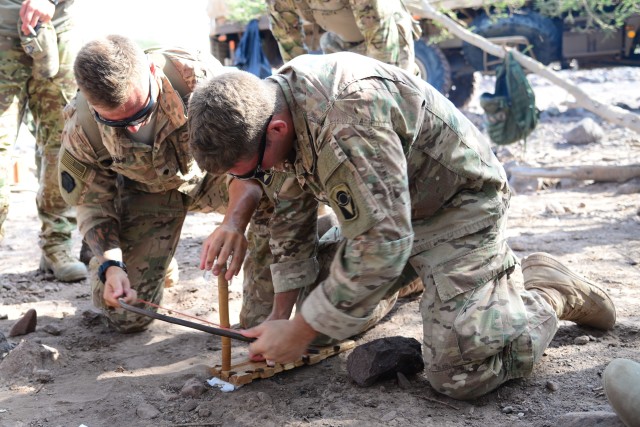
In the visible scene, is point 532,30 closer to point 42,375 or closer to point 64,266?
point 64,266

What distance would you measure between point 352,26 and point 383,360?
287cm

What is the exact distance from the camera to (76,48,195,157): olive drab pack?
3.30m

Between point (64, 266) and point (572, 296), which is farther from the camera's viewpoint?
point (64, 266)

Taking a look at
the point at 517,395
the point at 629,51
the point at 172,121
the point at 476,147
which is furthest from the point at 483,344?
the point at 629,51

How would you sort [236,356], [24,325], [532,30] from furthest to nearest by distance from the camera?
[532,30]
[24,325]
[236,356]

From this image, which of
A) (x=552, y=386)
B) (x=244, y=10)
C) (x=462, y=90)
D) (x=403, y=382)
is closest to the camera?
(x=552, y=386)

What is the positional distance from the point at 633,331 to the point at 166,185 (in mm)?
2311

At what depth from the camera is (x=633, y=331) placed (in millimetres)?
3086

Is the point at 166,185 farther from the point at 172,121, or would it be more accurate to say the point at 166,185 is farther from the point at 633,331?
the point at 633,331

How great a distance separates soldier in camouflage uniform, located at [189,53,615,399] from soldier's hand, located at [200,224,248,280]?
0.49 feet

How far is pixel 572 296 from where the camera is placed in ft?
9.85

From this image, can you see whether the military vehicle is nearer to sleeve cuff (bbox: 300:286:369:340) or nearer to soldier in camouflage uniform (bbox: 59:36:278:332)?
soldier in camouflage uniform (bbox: 59:36:278:332)

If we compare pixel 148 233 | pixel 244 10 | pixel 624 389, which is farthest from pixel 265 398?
pixel 244 10

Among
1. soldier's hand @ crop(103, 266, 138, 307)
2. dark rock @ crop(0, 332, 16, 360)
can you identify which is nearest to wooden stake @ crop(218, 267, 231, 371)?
soldier's hand @ crop(103, 266, 138, 307)
